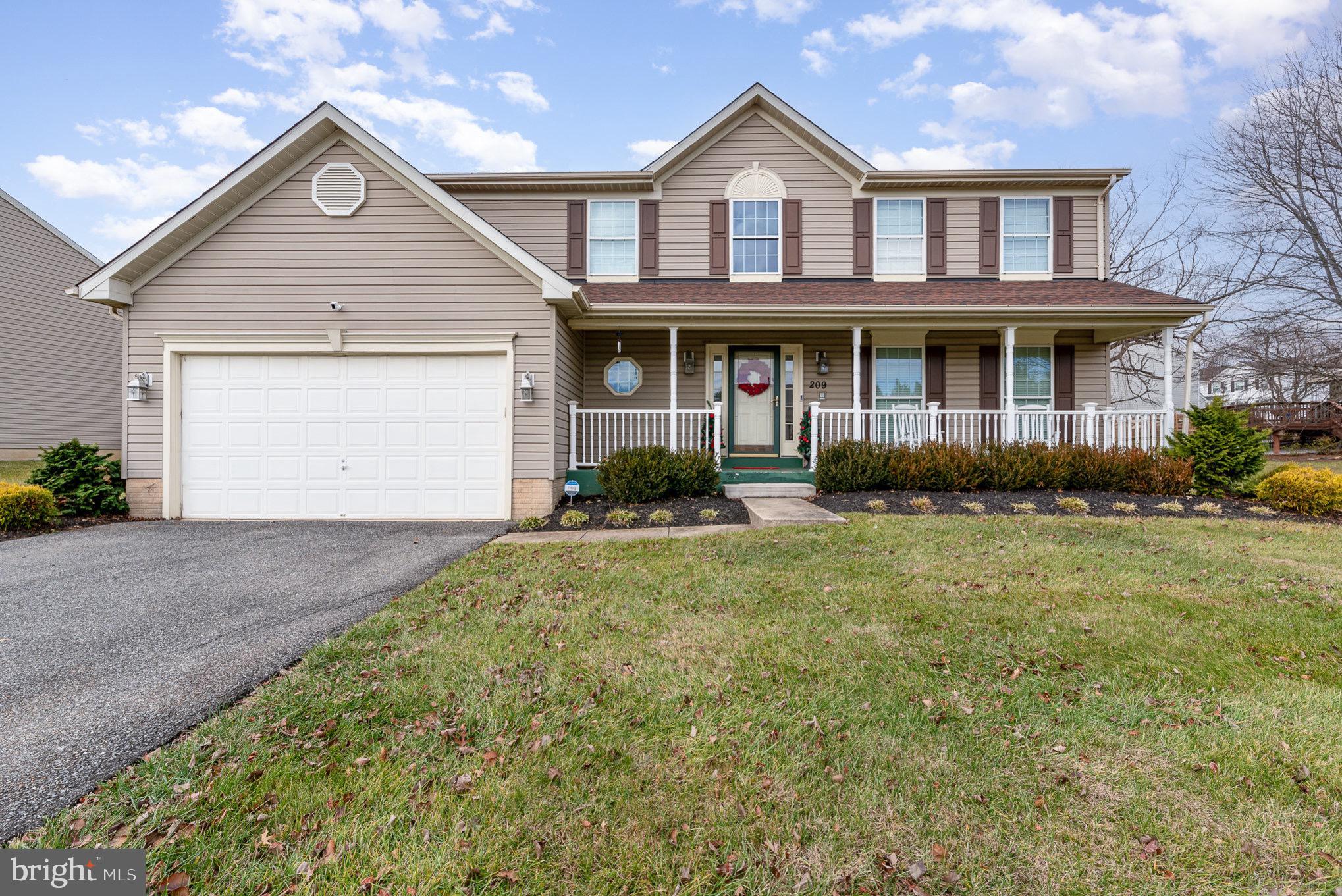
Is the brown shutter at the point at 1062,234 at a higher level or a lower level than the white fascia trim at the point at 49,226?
lower

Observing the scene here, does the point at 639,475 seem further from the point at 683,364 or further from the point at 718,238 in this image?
the point at 718,238

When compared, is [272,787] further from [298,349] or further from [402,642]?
[298,349]

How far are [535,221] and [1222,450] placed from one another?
11809 millimetres

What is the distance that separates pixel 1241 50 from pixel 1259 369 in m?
9.94

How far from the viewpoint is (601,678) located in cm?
278

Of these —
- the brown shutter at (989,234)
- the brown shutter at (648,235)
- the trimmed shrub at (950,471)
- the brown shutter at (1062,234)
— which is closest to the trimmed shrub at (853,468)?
the trimmed shrub at (950,471)

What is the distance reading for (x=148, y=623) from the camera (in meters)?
3.67

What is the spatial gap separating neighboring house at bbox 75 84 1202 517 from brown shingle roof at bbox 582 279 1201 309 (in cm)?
7

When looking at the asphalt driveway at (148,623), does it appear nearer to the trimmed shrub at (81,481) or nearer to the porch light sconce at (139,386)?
the trimmed shrub at (81,481)

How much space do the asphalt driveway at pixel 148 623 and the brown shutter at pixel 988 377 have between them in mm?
9245

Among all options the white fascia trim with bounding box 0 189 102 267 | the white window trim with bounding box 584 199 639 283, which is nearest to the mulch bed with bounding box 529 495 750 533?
the white window trim with bounding box 584 199 639 283

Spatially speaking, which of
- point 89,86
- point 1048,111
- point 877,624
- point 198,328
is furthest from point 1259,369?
point 89,86

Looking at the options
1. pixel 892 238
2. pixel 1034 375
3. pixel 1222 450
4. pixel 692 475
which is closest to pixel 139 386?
pixel 692 475

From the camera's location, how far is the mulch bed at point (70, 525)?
21.7ft
